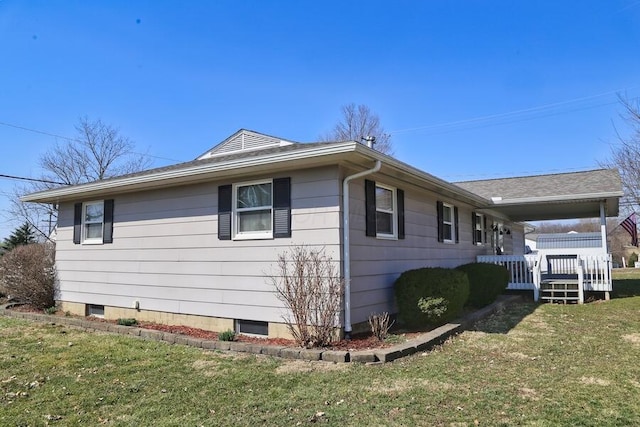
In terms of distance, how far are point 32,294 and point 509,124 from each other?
20.4m

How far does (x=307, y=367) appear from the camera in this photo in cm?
520

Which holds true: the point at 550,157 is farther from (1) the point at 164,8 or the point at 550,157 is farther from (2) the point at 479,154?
(1) the point at 164,8

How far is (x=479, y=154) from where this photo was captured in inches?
806

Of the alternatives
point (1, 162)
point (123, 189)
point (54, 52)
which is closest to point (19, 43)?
point (54, 52)

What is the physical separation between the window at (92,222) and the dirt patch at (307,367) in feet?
20.3

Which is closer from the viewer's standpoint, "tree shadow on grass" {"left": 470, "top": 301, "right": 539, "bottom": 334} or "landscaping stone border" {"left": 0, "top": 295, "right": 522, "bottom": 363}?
"landscaping stone border" {"left": 0, "top": 295, "right": 522, "bottom": 363}

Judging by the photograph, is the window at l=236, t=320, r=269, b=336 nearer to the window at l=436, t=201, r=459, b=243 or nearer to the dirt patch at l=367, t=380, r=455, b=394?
the dirt patch at l=367, t=380, r=455, b=394

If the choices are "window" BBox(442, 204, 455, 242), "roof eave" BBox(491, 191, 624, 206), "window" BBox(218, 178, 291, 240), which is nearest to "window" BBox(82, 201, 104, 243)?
"window" BBox(218, 178, 291, 240)

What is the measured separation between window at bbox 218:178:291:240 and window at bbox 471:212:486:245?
831cm

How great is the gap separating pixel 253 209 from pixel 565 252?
420 inches

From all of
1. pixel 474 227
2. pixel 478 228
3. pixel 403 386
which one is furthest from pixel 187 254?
pixel 478 228

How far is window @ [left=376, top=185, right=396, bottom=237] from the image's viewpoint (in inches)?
302

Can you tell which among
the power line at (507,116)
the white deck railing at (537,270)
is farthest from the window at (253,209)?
the power line at (507,116)

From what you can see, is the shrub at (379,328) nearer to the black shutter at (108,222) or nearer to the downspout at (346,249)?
the downspout at (346,249)
